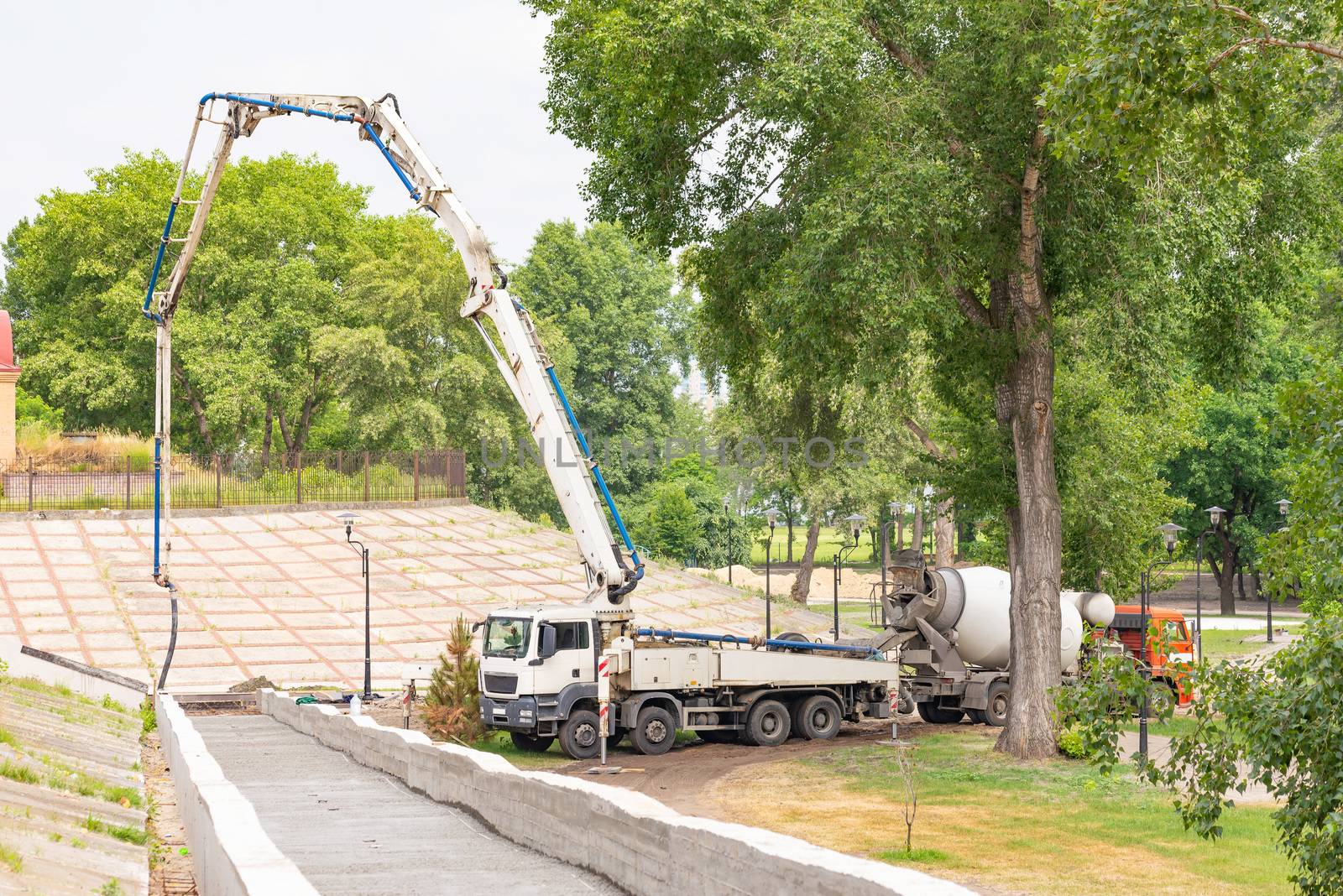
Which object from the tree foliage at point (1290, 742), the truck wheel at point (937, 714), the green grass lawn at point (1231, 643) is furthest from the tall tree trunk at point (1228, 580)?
the tree foliage at point (1290, 742)

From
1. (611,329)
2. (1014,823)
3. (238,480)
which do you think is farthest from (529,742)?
(611,329)

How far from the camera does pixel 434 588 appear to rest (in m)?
45.2

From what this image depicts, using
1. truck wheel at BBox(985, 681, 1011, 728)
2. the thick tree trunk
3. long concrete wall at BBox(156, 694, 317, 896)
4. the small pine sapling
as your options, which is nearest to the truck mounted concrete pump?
the small pine sapling

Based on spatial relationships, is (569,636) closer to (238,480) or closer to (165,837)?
(165,837)

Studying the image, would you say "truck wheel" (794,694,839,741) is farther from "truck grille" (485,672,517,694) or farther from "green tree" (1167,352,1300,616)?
"green tree" (1167,352,1300,616)

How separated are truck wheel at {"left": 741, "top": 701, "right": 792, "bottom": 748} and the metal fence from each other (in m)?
31.8

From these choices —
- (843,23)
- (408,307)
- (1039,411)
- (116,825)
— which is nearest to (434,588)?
(408,307)

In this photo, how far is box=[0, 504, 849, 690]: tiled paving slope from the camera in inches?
1453

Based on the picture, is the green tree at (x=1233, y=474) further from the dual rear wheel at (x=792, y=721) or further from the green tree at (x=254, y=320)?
the dual rear wheel at (x=792, y=721)

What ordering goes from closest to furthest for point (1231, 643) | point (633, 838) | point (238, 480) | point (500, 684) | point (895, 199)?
point (633, 838), point (895, 199), point (500, 684), point (1231, 643), point (238, 480)

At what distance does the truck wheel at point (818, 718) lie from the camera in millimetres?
26656

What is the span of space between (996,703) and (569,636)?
1039 cm

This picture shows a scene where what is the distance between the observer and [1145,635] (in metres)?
23.9

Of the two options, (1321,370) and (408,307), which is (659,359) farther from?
(1321,370)
